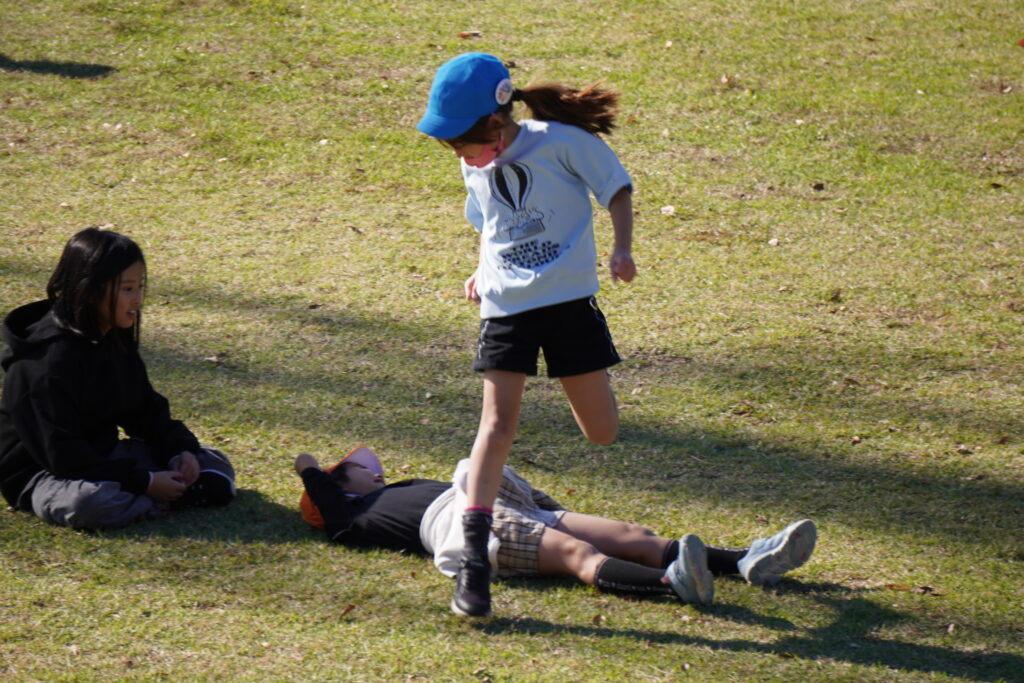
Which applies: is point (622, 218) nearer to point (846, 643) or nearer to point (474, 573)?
point (474, 573)

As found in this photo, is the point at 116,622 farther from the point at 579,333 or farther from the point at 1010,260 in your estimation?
the point at 1010,260

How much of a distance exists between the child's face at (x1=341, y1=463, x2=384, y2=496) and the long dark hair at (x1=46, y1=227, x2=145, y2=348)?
1.00 metres

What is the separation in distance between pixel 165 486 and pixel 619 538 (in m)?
1.62

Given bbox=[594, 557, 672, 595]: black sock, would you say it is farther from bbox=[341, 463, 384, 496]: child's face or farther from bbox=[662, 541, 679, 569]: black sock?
bbox=[341, 463, 384, 496]: child's face

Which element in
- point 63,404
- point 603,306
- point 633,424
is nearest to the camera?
point 63,404

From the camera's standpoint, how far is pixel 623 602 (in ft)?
11.9

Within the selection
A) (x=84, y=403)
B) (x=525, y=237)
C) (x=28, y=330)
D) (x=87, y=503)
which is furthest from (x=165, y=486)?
(x=525, y=237)

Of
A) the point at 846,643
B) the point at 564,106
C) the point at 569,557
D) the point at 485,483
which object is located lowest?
the point at 846,643

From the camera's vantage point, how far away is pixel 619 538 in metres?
3.76

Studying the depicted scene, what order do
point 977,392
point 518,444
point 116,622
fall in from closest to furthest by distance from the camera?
point 116,622
point 518,444
point 977,392

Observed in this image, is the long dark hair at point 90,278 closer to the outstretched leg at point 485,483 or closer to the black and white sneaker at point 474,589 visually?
the outstretched leg at point 485,483

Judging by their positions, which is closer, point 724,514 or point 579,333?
point 579,333

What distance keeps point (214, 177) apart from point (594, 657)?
5.82m

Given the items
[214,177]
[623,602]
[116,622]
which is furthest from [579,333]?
[214,177]
